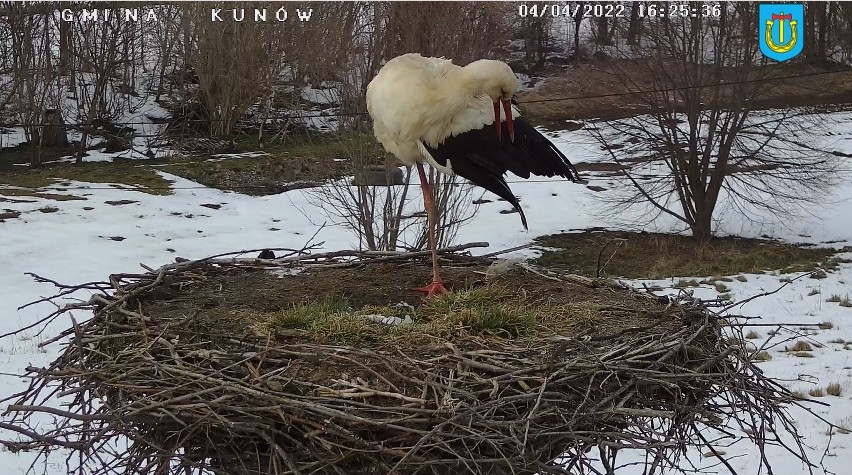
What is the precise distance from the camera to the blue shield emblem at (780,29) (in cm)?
1409

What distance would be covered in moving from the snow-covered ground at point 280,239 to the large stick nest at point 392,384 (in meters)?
3.77

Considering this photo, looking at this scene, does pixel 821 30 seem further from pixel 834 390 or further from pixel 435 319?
pixel 435 319

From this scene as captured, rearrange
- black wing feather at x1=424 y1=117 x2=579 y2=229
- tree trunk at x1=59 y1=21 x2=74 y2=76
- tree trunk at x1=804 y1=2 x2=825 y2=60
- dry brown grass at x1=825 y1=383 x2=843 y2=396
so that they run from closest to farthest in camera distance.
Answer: black wing feather at x1=424 y1=117 x2=579 y2=229
dry brown grass at x1=825 y1=383 x2=843 y2=396
tree trunk at x1=804 y1=2 x2=825 y2=60
tree trunk at x1=59 y1=21 x2=74 y2=76

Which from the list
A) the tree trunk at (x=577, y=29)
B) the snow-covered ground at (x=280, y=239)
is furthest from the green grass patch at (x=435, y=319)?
the tree trunk at (x=577, y=29)

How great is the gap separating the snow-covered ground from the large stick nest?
3.77m

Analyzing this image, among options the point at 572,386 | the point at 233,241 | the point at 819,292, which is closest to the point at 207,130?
→ the point at 233,241

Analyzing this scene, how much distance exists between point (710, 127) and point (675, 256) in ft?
7.07

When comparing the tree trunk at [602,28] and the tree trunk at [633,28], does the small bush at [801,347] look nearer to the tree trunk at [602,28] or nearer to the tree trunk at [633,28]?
the tree trunk at [633,28]

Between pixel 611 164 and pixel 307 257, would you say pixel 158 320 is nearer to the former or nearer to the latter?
pixel 307 257

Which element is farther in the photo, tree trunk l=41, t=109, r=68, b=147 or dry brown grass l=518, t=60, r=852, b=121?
tree trunk l=41, t=109, r=68, b=147

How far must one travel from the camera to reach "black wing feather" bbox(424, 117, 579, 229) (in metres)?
4.34

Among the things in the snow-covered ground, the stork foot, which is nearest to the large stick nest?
the stork foot

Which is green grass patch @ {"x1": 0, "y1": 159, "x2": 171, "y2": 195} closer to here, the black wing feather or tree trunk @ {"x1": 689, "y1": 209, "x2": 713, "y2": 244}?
tree trunk @ {"x1": 689, "y1": 209, "x2": 713, "y2": 244}

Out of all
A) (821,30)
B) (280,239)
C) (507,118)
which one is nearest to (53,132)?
(280,239)
